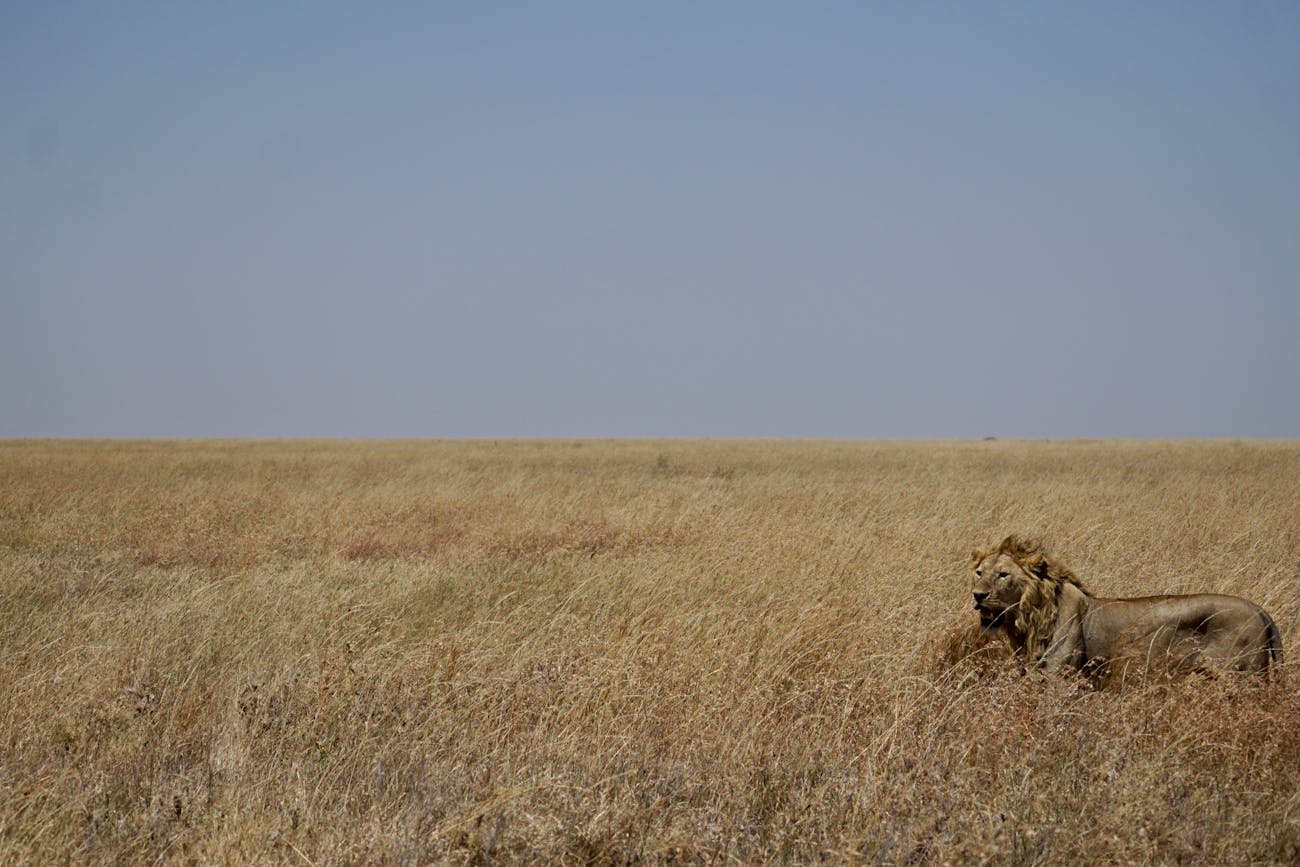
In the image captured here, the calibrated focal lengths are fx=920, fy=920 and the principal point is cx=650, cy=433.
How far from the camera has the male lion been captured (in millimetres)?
4980

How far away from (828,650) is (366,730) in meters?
3.02

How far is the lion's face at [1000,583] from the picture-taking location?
17.4 feet

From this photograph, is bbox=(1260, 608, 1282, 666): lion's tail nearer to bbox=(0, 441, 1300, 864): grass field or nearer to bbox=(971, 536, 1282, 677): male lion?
bbox=(971, 536, 1282, 677): male lion

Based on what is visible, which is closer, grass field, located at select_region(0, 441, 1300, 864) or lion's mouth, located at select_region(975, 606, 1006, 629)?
grass field, located at select_region(0, 441, 1300, 864)

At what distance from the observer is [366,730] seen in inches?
174

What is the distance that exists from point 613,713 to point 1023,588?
8.07 feet

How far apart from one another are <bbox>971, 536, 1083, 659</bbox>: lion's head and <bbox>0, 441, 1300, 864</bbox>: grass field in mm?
Answer: 355

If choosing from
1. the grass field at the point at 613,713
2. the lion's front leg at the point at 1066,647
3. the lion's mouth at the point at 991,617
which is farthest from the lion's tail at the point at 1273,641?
the lion's mouth at the point at 991,617

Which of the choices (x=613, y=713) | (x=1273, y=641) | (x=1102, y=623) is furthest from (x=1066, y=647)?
(x=613, y=713)

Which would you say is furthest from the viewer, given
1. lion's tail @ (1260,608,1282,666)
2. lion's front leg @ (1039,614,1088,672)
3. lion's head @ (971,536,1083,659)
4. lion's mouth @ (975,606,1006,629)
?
lion's mouth @ (975,606,1006,629)

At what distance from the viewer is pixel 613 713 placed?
16.1 ft

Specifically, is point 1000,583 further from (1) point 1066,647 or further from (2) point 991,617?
(1) point 1066,647

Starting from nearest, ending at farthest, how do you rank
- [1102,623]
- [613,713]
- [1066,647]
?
[613,713] → [1066,647] → [1102,623]

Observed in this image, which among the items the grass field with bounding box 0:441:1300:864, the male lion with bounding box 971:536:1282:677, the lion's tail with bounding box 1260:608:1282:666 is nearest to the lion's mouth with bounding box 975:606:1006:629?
the male lion with bounding box 971:536:1282:677
